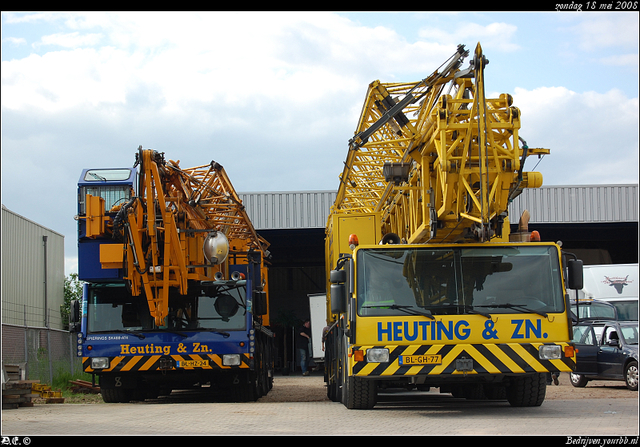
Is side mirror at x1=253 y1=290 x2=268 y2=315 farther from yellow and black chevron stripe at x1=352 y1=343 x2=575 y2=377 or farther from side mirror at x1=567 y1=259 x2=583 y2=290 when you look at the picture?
Result: side mirror at x1=567 y1=259 x2=583 y2=290

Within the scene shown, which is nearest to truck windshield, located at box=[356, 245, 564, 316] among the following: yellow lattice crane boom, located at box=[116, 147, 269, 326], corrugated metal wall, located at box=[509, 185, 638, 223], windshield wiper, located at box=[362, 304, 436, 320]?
windshield wiper, located at box=[362, 304, 436, 320]

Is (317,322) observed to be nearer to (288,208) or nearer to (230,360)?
(288,208)

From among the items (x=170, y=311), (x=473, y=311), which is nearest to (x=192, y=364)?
(x=170, y=311)

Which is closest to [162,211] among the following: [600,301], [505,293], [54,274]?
[505,293]

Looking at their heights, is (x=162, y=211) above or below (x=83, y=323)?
above

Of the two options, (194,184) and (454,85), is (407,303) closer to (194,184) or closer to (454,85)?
(454,85)

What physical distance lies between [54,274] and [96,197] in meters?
16.1

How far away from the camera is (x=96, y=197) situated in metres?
12.3

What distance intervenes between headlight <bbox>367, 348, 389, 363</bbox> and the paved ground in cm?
70

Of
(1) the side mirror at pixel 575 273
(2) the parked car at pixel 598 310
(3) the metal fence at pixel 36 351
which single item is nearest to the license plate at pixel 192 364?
(3) the metal fence at pixel 36 351

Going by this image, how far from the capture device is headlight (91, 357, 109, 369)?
12.6 meters

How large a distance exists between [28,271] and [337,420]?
17585mm

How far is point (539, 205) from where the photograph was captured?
28516 mm

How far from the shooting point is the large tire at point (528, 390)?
33.9 ft
